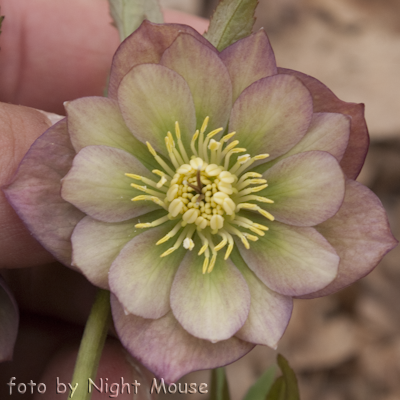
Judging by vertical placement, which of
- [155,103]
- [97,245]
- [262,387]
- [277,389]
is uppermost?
[155,103]

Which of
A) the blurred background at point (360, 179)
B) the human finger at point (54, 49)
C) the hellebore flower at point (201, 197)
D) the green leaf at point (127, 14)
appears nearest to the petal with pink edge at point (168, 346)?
the hellebore flower at point (201, 197)

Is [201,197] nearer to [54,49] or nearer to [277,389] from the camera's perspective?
[277,389]

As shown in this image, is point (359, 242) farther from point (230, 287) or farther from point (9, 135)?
point (9, 135)

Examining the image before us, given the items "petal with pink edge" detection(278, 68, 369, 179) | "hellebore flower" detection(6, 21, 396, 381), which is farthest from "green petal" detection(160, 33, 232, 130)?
"petal with pink edge" detection(278, 68, 369, 179)

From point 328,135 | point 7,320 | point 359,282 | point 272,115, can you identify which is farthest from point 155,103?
point 359,282

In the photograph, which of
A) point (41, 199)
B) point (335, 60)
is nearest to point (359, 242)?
point (41, 199)
